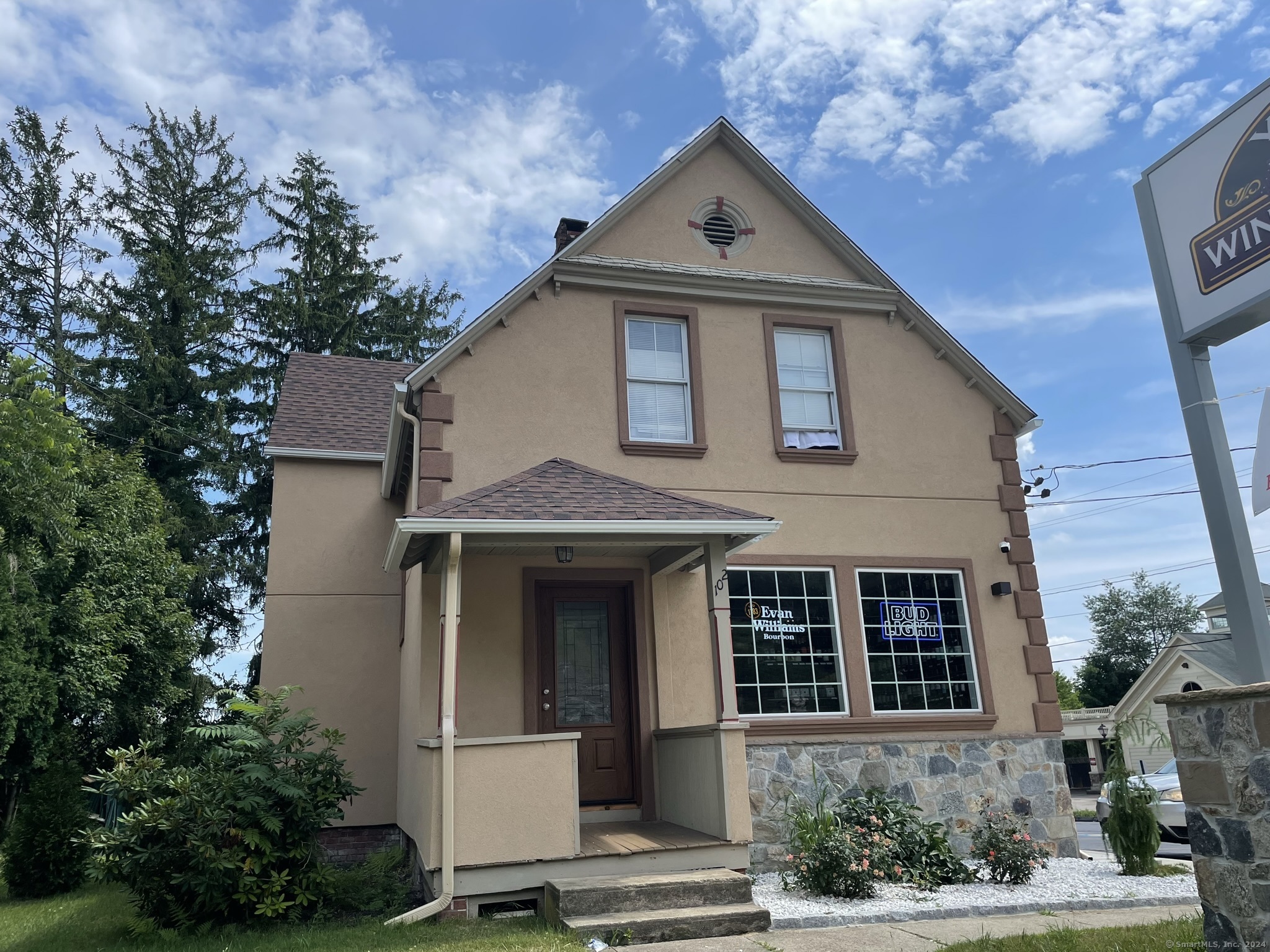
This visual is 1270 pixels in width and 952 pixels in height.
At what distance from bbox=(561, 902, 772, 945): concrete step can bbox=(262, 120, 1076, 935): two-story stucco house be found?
2.01 feet

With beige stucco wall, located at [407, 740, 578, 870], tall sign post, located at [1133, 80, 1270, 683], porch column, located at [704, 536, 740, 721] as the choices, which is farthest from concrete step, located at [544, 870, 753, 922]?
tall sign post, located at [1133, 80, 1270, 683]

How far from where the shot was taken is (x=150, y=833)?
697 cm

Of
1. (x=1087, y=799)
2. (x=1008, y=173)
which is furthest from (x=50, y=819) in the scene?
(x=1087, y=799)

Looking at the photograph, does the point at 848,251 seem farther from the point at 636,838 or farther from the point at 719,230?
the point at 636,838

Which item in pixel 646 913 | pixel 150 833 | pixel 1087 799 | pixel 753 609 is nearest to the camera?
pixel 646 913

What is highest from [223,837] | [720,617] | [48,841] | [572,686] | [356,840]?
[720,617]

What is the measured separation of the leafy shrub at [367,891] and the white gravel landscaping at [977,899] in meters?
2.96

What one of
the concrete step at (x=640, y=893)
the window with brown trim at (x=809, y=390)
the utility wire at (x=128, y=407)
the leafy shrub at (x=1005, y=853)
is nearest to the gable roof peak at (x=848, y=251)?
the window with brown trim at (x=809, y=390)

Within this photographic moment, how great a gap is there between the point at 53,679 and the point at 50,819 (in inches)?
126

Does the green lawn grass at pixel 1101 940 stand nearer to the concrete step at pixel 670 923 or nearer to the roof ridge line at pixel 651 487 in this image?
the concrete step at pixel 670 923

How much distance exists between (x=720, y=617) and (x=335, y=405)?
7.57m

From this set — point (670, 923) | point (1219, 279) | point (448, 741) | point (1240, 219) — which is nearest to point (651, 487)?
point (448, 741)

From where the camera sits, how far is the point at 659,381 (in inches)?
398

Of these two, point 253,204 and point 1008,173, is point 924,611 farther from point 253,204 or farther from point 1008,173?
point 253,204
